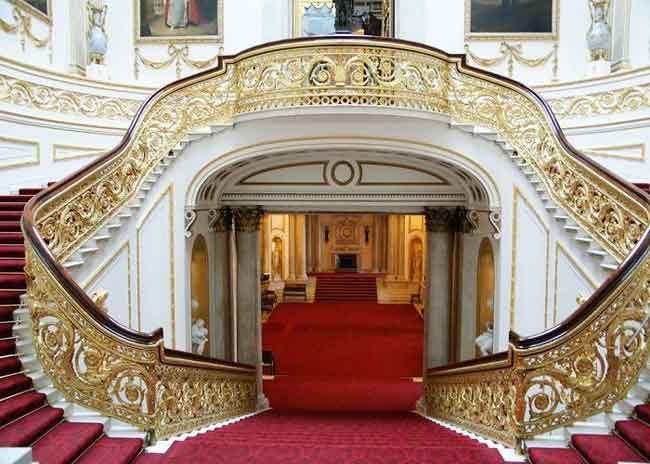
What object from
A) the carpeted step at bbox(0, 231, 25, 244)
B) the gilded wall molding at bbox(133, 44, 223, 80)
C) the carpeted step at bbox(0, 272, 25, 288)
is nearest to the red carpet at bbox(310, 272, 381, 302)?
the gilded wall molding at bbox(133, 44, 223, 80)

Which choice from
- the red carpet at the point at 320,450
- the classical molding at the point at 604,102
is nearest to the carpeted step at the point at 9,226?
the red carpet at the point at 320,450

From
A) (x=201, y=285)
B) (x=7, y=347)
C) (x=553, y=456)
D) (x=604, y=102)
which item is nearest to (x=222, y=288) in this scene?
(x=201, y=285)

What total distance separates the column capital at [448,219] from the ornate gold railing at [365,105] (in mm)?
2858

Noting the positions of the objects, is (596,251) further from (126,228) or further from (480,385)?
(126,228)

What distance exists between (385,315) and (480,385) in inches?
538

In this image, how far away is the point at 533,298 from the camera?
20.6 feet

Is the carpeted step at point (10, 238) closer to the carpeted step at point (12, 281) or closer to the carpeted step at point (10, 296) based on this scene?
the carpeted step at point (12, 281)

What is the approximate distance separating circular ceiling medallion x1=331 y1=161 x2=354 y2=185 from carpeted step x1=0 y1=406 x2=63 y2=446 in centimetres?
598

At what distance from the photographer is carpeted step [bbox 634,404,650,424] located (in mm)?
3344

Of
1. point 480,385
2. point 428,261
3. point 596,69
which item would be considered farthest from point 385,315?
point 480,385

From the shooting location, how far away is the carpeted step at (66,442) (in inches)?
121

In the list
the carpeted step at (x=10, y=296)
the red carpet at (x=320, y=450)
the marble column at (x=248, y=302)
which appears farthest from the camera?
the marble column at (x=248, y=302)

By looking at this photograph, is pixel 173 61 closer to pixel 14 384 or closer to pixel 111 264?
pixel 111 264

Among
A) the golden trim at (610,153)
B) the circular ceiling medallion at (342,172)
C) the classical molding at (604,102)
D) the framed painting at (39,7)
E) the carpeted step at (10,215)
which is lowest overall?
the carpeted step at (10,215)
